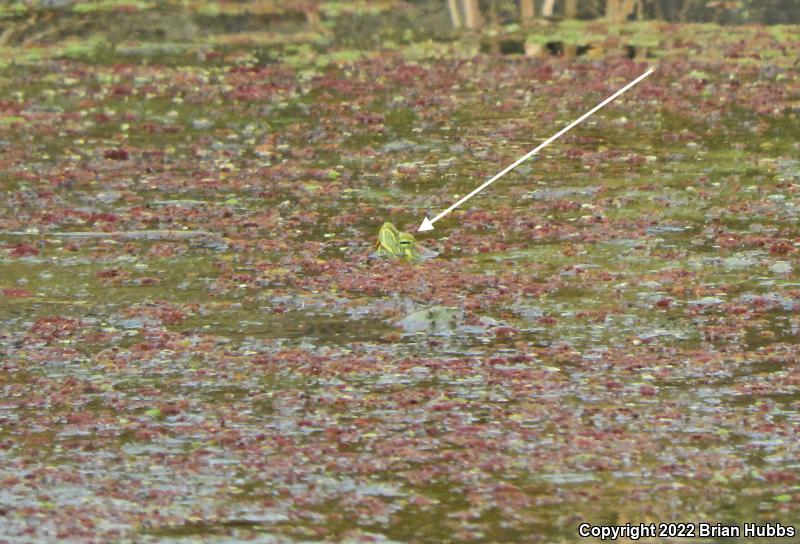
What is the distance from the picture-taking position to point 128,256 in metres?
11.9

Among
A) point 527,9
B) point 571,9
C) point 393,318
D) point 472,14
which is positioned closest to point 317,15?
point 472,14

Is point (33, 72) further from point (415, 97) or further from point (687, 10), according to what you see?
point (687, 10)

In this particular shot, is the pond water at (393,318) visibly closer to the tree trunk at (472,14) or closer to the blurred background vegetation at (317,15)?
the blurred background vegetation at (317,15)

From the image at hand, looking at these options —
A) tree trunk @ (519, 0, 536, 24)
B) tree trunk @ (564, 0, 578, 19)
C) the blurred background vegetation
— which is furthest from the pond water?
tree trunk @ (519, 0, 536, 24)

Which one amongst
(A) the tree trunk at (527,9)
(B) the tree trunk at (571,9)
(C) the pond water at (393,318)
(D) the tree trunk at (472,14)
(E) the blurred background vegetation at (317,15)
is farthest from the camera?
(A) the tree trunk at (527,9)

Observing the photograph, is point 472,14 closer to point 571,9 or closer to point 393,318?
point 571,9

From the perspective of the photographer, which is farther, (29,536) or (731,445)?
(731,445)

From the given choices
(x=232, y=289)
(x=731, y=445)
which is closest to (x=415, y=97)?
(x=232, y=289)

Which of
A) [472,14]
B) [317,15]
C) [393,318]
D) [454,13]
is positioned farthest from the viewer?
[317,15]

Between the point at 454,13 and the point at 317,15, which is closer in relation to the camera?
the point at 454,13

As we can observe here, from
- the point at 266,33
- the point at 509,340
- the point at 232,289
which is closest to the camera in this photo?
the point at 509,340

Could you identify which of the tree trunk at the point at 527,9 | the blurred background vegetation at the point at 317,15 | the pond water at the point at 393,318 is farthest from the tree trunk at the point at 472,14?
the pond water at the point at 393,318

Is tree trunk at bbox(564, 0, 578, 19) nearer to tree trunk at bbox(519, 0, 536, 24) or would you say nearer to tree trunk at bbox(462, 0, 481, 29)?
tree trunk at bbox(519, 0, 536, 24)

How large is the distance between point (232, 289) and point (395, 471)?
11.9ft
